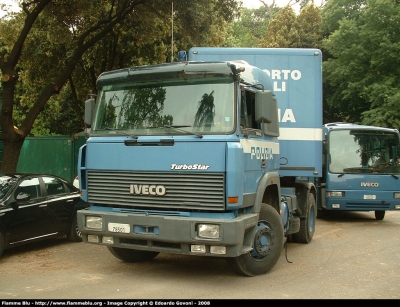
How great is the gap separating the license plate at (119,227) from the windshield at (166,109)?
4.01 feet

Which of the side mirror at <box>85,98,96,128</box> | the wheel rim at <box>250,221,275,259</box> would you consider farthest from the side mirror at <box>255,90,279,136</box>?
the side mirror at <box>85,98,96,128</box>

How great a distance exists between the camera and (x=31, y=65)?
59.3 feet

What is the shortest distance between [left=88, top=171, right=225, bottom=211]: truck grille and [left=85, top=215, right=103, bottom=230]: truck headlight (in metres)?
0.23

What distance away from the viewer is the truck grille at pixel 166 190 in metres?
5.89

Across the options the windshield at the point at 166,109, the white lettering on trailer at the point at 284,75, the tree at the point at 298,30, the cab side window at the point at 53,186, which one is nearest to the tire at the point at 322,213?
the white lettering on trailer at the point at 284,75

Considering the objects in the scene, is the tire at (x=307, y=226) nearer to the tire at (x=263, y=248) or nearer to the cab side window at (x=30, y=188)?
the tire at (x=263, y=248)

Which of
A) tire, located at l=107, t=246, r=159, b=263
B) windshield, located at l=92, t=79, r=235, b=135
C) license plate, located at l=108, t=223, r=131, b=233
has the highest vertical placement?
windshield, located at l=92, t=79, r=235, b=135

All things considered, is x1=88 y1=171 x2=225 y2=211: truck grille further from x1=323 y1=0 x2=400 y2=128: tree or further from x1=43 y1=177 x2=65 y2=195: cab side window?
x1=323 y1=0 x2=400 y2=128: tree

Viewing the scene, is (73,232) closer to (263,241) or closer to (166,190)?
(166,190)

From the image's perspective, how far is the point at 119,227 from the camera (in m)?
6.32

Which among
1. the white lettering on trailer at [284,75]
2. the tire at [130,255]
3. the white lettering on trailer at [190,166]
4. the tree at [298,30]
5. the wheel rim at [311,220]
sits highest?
the tree at [298,30]

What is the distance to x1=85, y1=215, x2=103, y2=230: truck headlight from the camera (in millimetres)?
6480

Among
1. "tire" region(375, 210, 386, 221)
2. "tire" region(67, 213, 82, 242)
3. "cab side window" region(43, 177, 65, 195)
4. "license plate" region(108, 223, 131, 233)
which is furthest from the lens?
"tire" region(375, 210, 386, 221)

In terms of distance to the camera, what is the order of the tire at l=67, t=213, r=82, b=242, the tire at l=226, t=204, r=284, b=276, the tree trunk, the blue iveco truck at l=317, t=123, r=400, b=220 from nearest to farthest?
the tire at l=226, t=204, r=284, b=276
the tire at l=67, t=213, r=82, b=242
the tree trunk
the blue iveco truck at l=317, t=123, r=400, b=220
